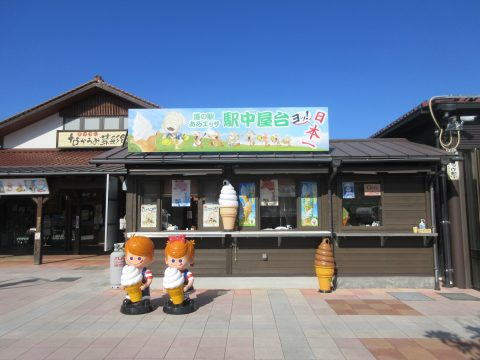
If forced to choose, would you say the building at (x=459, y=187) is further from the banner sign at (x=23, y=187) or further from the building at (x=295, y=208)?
the banner sign at (x=23, y=187)

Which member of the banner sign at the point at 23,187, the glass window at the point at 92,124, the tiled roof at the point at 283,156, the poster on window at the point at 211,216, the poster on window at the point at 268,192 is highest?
the glass window at the point at 92,124

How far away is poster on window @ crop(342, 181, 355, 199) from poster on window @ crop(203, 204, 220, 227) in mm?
3186

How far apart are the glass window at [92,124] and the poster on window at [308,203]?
1197 centimetres

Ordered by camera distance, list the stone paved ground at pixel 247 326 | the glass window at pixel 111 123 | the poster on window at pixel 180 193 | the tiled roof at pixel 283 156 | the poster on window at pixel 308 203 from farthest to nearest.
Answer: the glass window at pixel 111 123
the poster on window at pixel 180 193
the poster on window at pixel 308 203
the tiled roof at pixel 283 156
the stone paved ground at pixel 247 326

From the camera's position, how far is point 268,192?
9.61 metres

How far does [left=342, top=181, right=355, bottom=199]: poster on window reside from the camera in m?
9.47

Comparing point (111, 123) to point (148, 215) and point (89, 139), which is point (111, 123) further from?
point (148, 215)

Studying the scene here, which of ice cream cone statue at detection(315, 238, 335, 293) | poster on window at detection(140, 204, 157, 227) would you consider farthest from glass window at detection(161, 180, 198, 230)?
ice cream cone statue at detection(315, 238, 335, 293)

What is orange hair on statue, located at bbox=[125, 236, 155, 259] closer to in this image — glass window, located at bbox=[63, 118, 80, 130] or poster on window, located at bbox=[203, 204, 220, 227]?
poster on window, located at bbox=[203, 204, 220, 227]

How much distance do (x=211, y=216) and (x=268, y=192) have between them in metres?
1.56

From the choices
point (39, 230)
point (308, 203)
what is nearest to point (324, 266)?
point (308, 203)

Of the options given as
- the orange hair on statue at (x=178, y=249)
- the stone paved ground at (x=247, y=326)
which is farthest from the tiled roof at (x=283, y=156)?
the stone paved ground at (x=247, y=326)

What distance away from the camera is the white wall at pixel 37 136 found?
17.8m

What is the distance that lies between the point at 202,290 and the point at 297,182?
11.6ft
